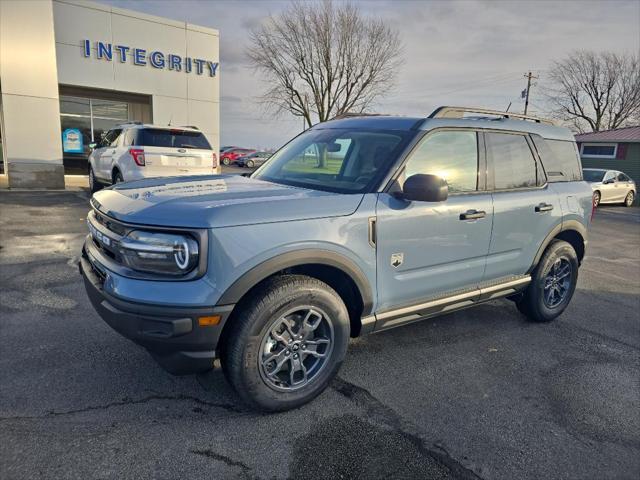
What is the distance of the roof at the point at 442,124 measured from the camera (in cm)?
346

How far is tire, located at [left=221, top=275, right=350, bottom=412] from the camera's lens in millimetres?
2576

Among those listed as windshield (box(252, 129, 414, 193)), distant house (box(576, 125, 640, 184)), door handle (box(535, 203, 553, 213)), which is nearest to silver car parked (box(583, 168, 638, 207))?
distant house (box(576, 125, 640, 184))

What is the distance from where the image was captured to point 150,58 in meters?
16.2

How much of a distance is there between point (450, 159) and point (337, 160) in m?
0.89

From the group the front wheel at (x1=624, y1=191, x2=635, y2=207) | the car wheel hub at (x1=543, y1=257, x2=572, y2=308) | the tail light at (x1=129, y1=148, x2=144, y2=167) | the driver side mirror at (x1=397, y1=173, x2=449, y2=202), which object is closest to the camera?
the driver side mirror at (x1=397, y1=173, x2=449, y2=202)

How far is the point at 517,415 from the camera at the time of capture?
2.94m

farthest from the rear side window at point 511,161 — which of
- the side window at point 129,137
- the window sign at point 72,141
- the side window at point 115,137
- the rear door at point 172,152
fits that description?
the window sign at point 72,141

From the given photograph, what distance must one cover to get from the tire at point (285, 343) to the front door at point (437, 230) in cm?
44

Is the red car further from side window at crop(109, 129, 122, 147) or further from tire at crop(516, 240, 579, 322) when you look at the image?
tire at crop(516, 240, 579, 322)

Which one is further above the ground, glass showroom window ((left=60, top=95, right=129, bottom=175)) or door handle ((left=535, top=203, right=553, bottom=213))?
glass showroom window ((left=60, top=95, right=129, bottom=175))

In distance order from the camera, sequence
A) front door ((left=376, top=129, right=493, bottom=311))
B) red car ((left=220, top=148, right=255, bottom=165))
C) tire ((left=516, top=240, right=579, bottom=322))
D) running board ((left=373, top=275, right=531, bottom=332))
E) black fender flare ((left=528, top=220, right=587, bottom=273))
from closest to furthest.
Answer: front door ((left=376, top=129, right=493, bottom=311))
running board ((left=373, top=275, right=531, bottom=332))
black fender flare ((left=528, top=220, right=587, bottom=273))
tire ((left=516, top=240, right=579, bottom=322))
red car ((left=220, top=148, right=255, bottom=165))

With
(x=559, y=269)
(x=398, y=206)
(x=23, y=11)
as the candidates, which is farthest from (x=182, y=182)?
(x=23, y=11)

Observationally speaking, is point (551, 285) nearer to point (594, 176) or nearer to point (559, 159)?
point (559, 159)

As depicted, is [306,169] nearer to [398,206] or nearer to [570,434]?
[398,206]
